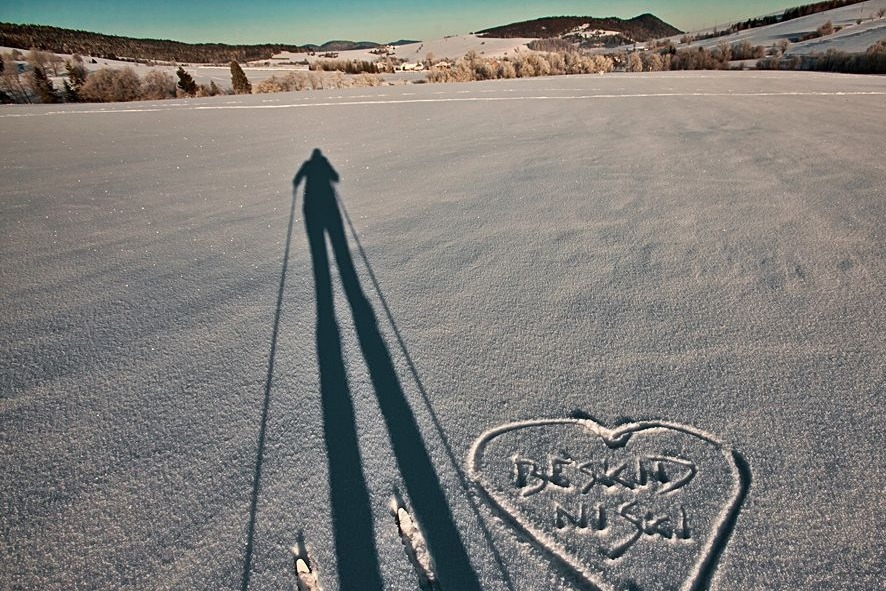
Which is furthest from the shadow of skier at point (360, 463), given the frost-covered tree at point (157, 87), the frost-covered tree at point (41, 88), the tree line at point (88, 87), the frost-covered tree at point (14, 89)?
the frost-covered tree at point (14, 89)

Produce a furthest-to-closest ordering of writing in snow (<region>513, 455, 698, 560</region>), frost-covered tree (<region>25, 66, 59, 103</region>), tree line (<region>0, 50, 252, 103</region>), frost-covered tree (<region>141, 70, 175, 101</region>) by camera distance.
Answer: frost-covered tree (<region>141, 70, 175, 101</region>) → tree line (<region>0, 50, 252, 103</region>) → frost-covered tree (<region>25, 66, 59, 103</region>) → writing in snow (<region>513, 455, 698, 560</region>)

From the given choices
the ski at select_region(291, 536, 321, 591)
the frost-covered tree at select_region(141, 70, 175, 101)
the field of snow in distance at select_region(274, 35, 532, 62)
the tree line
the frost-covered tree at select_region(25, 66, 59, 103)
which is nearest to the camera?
the ski at select_region(291, 536, 321, 591)

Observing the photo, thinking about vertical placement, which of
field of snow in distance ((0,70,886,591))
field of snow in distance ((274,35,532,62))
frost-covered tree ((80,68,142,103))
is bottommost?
field of snow in distance ((0,70,886,591))

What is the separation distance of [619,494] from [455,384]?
81 centimetres

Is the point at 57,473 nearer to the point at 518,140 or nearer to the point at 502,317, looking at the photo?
the point at 502,317

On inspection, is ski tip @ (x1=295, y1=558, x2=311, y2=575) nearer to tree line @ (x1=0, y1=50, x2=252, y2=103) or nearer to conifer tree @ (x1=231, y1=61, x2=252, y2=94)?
tree line @ (x1=0, y1=50, x2=252, y2=103)

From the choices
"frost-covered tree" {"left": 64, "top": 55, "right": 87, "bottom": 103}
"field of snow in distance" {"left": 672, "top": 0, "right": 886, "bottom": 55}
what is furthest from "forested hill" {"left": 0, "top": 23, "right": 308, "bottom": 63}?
"field of snow in distance" {"left": 672, "top": 0, "right": 886, "bottom": 55}

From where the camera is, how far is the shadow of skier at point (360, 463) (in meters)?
1.31

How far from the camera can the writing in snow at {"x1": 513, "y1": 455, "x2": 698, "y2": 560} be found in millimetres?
1373

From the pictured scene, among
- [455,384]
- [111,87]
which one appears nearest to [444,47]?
[111,87]

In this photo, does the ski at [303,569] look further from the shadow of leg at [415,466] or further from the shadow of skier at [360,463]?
the shadow of leg at [415,466]

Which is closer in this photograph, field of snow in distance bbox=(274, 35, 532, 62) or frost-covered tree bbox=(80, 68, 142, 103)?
frost-covered tree bbox=(80, 68, 142, 103)

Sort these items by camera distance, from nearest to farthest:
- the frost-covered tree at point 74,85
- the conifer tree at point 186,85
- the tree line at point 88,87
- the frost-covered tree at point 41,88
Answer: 1. the frost-covered tree at point 41,88
2. the tree line at point 88,87
3. the frost-covered tree at point 74,85
4. the conifer tree at point 186,85

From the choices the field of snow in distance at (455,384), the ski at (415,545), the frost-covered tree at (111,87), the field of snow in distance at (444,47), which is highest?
the field of snow in distance at (444,47)
